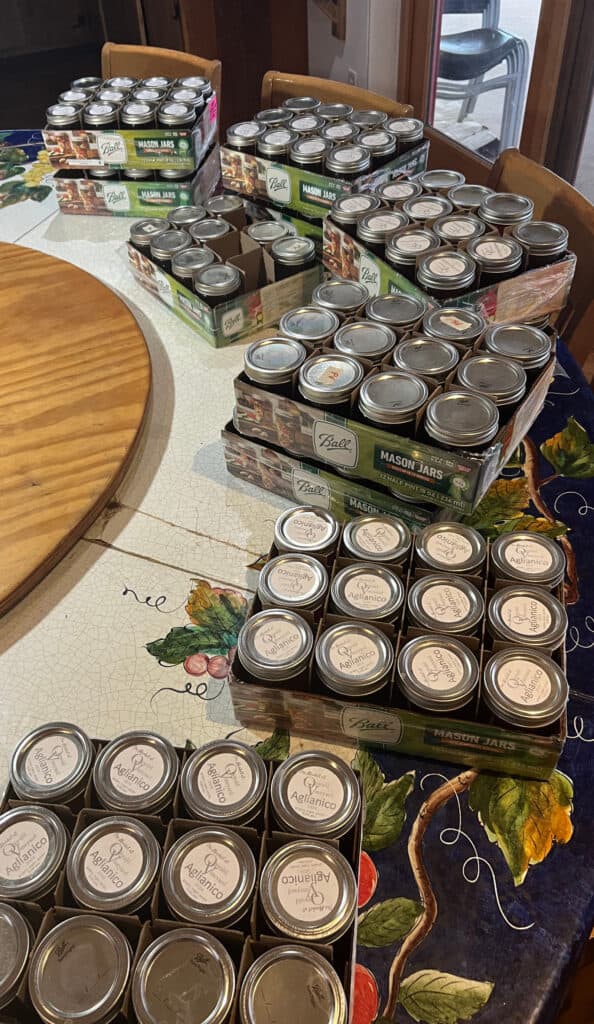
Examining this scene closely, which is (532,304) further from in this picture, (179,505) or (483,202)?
(179,505)

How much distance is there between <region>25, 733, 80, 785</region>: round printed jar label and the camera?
851 mm

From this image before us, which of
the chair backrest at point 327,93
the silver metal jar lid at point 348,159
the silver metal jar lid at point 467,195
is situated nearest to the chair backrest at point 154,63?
the chair backrest at point 327,93

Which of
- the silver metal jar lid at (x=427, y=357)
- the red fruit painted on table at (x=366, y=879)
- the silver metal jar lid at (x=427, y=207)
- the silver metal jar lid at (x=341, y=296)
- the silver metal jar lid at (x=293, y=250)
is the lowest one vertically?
the red fruit painted on table at (x=366, y=879)

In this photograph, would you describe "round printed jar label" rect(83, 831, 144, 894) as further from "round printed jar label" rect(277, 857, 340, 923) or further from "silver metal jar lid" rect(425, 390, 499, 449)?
"silver metal jar lid" rect(425, 390, 499, 449)

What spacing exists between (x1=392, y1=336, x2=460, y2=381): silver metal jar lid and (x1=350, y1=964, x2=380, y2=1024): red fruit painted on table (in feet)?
2.53

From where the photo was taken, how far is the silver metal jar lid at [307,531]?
1040 millimetres

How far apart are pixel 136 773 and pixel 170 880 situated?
13 cm

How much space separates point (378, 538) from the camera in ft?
3.44

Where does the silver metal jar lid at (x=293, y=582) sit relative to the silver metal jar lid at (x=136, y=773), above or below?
above

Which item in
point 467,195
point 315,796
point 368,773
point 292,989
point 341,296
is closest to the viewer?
point 292,989

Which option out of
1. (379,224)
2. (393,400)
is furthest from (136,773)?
(379,224)

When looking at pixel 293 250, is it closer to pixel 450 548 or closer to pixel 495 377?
pixel 495 377

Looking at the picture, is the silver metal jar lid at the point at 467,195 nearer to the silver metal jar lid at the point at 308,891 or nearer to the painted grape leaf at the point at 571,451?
the painted grape leaf at the point at 571,451

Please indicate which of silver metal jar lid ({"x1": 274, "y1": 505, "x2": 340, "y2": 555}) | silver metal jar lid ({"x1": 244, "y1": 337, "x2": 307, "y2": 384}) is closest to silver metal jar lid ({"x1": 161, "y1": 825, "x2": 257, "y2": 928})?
silver metal jar lid ({"x1": 274, "y1": 505, "x2": 340, "y2": 555})
